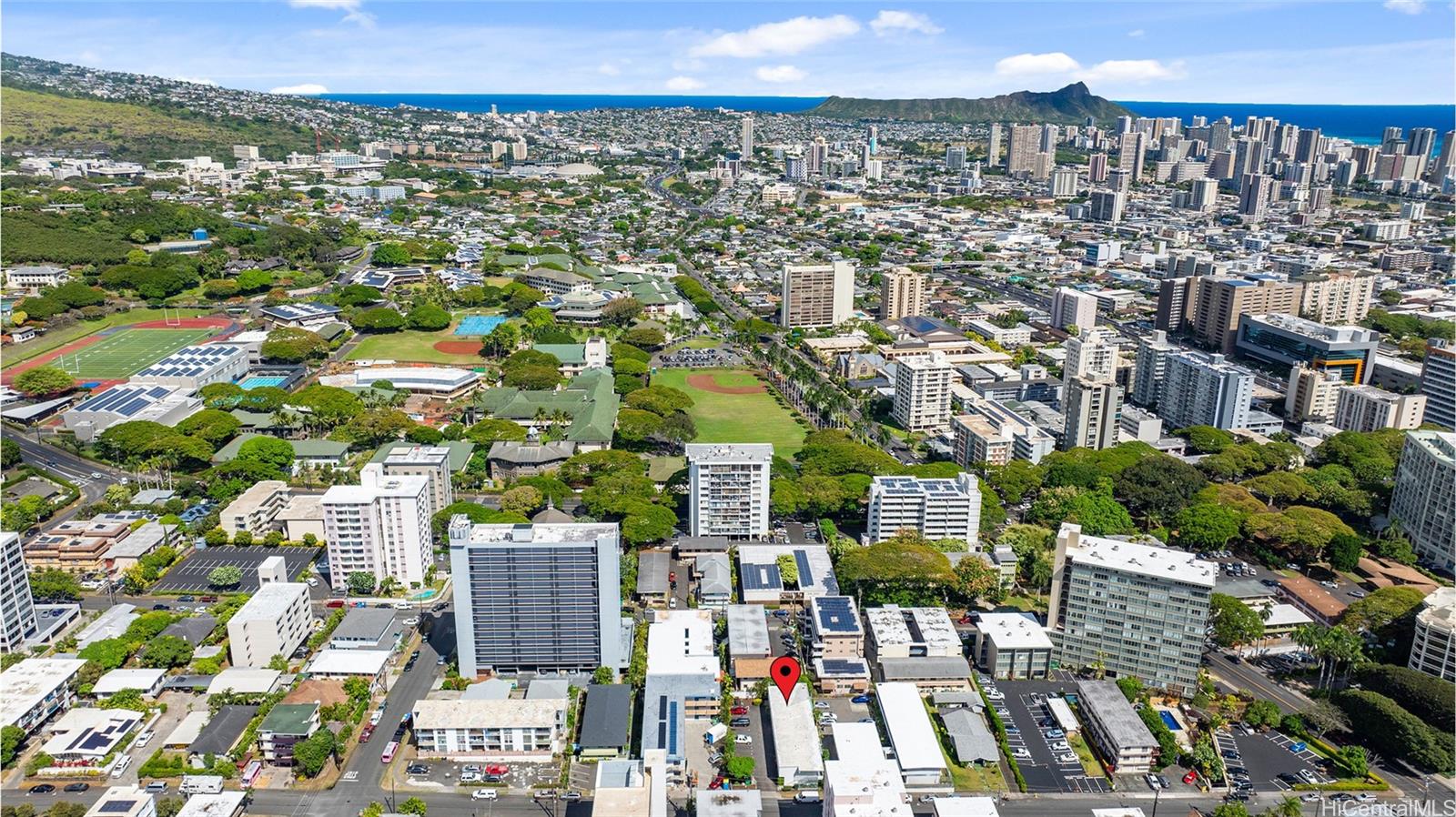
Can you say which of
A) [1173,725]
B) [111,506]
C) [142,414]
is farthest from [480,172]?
[1173,725]

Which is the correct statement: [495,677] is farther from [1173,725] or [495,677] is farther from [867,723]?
[1173,725]

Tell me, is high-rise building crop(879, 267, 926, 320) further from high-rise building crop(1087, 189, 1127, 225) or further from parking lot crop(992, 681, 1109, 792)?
high-rise building crop(1087, 189, 1127, 225)

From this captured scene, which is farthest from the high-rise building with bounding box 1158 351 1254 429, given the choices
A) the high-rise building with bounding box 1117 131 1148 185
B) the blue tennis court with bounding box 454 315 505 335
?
the high-rise building with bounding box 1117 131 1148 185

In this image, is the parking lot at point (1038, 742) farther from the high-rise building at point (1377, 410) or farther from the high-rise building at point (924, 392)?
the high-rise building at point (1377, 410)

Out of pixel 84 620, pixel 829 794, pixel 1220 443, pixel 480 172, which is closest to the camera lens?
pixel 829 794

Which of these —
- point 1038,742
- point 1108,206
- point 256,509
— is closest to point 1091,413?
point 1038,742

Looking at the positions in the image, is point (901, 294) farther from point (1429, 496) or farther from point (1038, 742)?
point (1038, 742)
